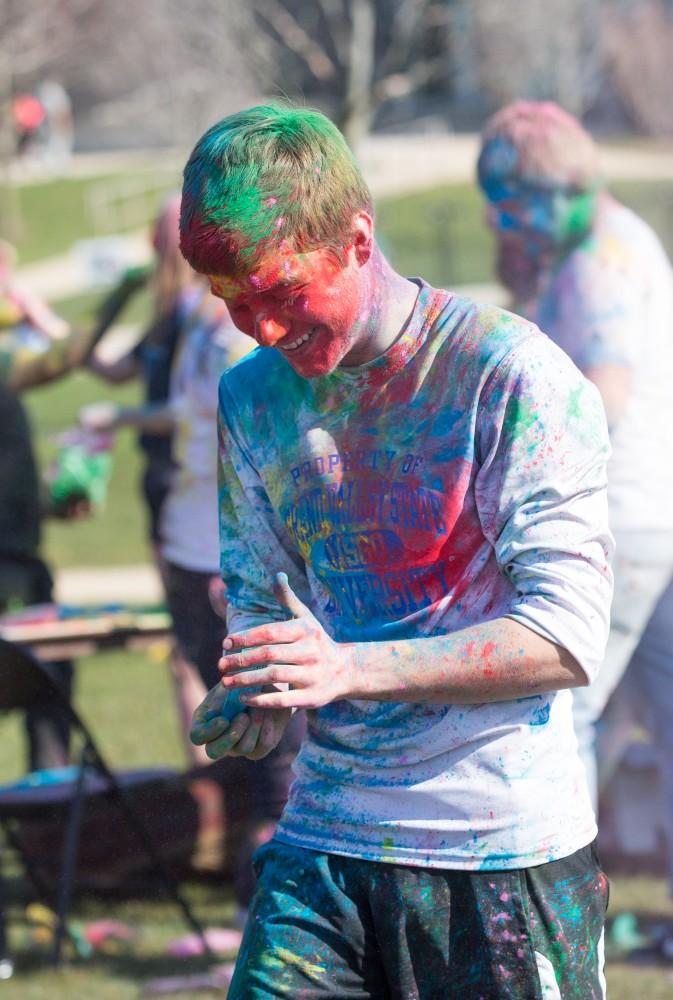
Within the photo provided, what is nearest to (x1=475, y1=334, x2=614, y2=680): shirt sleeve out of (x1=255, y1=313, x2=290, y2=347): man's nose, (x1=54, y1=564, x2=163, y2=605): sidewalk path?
A: (x1=255, y1=313, x2=290, y2=347): man's nose

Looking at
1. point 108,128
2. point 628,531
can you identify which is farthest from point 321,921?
point 108,128

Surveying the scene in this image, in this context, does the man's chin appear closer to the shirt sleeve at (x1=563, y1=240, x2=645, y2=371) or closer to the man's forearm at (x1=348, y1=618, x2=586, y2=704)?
the man's forearm at (x1=348, y1=618, x2=586, y2=704)

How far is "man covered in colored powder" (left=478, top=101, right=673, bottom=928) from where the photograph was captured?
3.48 metres

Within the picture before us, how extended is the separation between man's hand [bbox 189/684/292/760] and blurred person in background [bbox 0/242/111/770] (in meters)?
2.95

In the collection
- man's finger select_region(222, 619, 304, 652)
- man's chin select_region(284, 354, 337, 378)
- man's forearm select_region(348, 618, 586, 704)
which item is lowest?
man's forearm select_region(348, 618, 586, 704)

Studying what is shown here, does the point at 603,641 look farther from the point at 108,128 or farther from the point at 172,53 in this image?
the point at 108,128

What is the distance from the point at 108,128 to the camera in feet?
139

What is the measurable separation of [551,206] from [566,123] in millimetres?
221

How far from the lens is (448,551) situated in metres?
2.04

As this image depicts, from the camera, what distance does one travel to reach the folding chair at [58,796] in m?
3.85

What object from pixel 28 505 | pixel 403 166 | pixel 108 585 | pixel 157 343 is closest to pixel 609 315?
pixel 157 343

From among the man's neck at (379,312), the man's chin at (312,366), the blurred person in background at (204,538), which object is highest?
the man's neck at (379,312)

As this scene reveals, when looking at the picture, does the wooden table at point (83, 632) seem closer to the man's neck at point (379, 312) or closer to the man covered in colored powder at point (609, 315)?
the man covered in colored powder at point (609, 315)

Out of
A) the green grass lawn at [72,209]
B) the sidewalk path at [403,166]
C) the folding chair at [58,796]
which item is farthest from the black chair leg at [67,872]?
the green grass lawn at [72,209]
